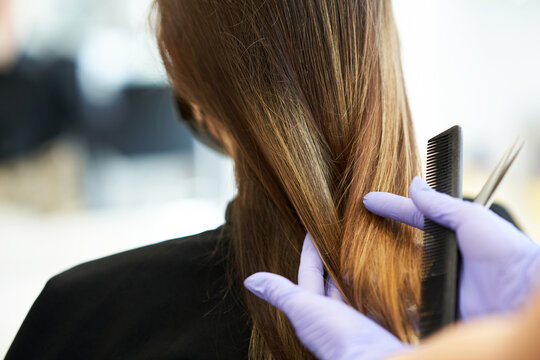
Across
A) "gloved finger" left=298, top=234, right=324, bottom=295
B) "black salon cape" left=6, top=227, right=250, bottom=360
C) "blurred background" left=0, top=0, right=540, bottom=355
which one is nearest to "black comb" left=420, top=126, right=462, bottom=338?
"gloved finger" left=298, top=234, right=324, bottom=295

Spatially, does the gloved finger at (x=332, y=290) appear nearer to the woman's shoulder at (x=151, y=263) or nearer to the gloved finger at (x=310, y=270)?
the gloved finger at (x=310, y=270)

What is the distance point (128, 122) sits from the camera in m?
2.92

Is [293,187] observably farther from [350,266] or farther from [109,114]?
[109,114]

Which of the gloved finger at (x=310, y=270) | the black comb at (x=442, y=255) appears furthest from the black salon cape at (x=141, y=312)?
the black comb at (x=442, y=255)

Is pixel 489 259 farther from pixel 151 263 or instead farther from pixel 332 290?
pixel 151 263

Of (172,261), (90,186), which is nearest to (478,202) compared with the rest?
(172,261)

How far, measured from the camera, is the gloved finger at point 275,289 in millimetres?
478

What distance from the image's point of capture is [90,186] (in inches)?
118

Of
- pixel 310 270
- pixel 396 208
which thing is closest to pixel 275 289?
pixel 310 270

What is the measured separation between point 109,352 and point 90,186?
2.55m

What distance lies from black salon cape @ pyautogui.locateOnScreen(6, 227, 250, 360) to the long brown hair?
41mm

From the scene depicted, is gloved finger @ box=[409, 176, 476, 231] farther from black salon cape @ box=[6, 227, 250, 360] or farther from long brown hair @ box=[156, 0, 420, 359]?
black salon cape @ box=[6, 227, 250, 360]

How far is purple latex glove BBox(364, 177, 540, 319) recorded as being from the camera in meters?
0.41

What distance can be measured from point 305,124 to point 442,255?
24cm
